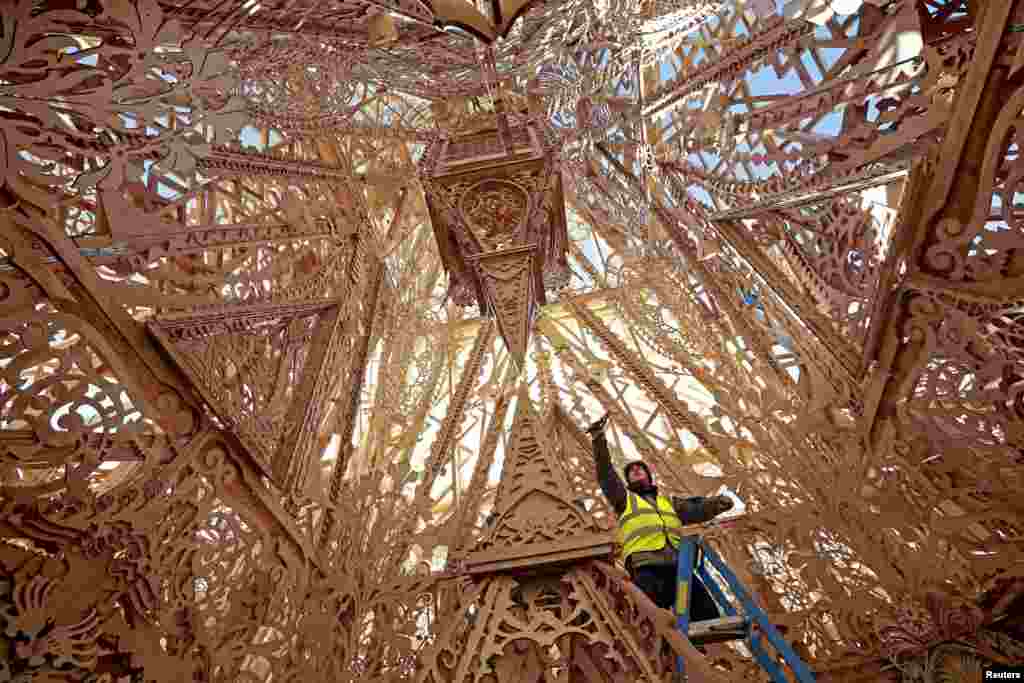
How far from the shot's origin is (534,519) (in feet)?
12.0

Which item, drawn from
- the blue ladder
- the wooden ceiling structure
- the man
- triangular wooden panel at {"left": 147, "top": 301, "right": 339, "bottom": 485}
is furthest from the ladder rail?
triangular wooden panel at {"left": 147, "top": 301, "right": 339, "bottom": 485}

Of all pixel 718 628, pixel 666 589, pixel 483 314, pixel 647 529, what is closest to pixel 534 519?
pixel 718 628

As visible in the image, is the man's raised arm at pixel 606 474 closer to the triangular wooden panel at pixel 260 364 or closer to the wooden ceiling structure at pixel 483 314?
the wooden ceiling structure at pixel 483 314

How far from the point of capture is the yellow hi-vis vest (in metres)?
4.98

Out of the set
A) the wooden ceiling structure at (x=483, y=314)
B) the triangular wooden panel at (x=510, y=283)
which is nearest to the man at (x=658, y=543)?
the wooden ceiling structure at (x=483, y=314)

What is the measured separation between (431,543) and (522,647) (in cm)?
438

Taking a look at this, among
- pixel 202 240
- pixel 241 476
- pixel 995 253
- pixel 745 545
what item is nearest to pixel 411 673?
pixel 241 476

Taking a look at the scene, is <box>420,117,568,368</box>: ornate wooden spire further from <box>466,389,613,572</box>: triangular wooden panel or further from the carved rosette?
<box>466,389,613,572</box>: triangular wooden panel

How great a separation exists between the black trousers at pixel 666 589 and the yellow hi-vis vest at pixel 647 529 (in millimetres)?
125

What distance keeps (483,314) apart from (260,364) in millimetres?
2941

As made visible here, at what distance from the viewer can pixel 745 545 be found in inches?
297

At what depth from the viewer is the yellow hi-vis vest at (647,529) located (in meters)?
4.98

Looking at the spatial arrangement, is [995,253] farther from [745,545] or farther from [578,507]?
[745,545]

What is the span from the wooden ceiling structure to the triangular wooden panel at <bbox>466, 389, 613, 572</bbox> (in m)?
0.02
